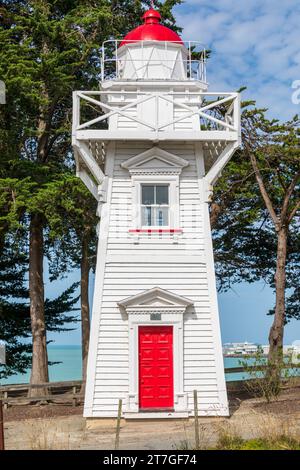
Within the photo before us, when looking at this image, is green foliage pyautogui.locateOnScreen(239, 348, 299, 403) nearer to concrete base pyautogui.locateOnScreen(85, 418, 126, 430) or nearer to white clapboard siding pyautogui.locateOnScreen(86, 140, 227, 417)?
white clapboard siding pyautogui.locateOnScreen(86, 140, 227, 417)

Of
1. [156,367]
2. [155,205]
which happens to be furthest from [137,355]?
[155,205]

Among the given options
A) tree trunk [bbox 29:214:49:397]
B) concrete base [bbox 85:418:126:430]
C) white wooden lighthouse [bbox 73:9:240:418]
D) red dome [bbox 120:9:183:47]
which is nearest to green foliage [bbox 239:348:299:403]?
white wooden lighthouse [bbox 73:9:240:418]

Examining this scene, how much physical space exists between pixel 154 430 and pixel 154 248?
4.37m

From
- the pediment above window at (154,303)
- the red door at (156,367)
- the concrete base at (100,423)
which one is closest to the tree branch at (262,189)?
the pediment above window at (154,303)

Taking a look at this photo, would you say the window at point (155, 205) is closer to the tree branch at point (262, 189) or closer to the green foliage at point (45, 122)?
the green foliage at point (45, 122)

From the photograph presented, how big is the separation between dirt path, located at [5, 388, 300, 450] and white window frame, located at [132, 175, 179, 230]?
190 inches

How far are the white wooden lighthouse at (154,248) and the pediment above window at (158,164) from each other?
0.08 ft

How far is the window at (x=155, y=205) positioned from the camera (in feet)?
55.2

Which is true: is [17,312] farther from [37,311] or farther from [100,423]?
[100,423]

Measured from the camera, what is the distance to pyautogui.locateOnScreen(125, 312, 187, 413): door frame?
15.8m

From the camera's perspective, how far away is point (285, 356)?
69.3 feet

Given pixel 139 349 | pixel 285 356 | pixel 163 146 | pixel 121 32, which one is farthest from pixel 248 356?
pixel 121 32

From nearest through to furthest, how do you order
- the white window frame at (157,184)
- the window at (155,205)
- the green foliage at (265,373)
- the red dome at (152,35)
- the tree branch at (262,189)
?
the white window frame at (157,184)
the window at (155,205)
the red dome at (152,35)
the green foliage at (265,373)
the tree branch at (262,189)

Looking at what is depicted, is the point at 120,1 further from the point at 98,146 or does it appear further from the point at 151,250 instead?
Result: the point at 151,250
